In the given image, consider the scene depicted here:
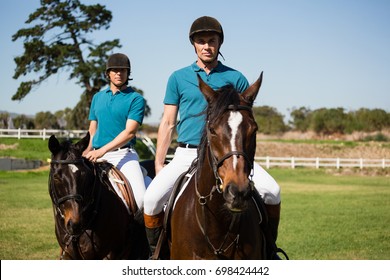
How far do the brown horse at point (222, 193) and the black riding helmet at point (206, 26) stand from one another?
997 millimetres

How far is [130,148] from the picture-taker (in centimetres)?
695

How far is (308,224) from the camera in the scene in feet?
48.9

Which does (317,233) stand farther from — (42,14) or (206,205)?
(42,14)

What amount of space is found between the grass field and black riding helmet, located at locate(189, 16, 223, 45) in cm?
632

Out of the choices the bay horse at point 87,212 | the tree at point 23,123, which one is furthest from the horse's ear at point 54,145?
the tree at point 23,123

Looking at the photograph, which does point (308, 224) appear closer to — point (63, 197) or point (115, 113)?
point (115, 113)

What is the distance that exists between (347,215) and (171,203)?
43.6 ft

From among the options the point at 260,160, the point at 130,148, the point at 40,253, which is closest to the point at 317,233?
the point at 40,253

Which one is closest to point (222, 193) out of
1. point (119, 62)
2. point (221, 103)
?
point (221, 103)

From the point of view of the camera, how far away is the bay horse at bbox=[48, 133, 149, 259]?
17.7 ft

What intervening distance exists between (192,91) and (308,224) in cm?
1087

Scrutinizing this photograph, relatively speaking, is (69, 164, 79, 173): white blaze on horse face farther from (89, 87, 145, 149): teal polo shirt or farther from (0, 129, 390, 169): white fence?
(0, 129, 390, 169): white fence

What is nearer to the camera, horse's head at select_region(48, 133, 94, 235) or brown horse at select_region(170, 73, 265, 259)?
brown horse at select_region(170, 73, 265, 259)

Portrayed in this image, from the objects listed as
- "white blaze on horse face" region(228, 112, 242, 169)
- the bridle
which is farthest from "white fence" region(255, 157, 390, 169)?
"white blaze on horse face" region(228, 112, 242, 169)
